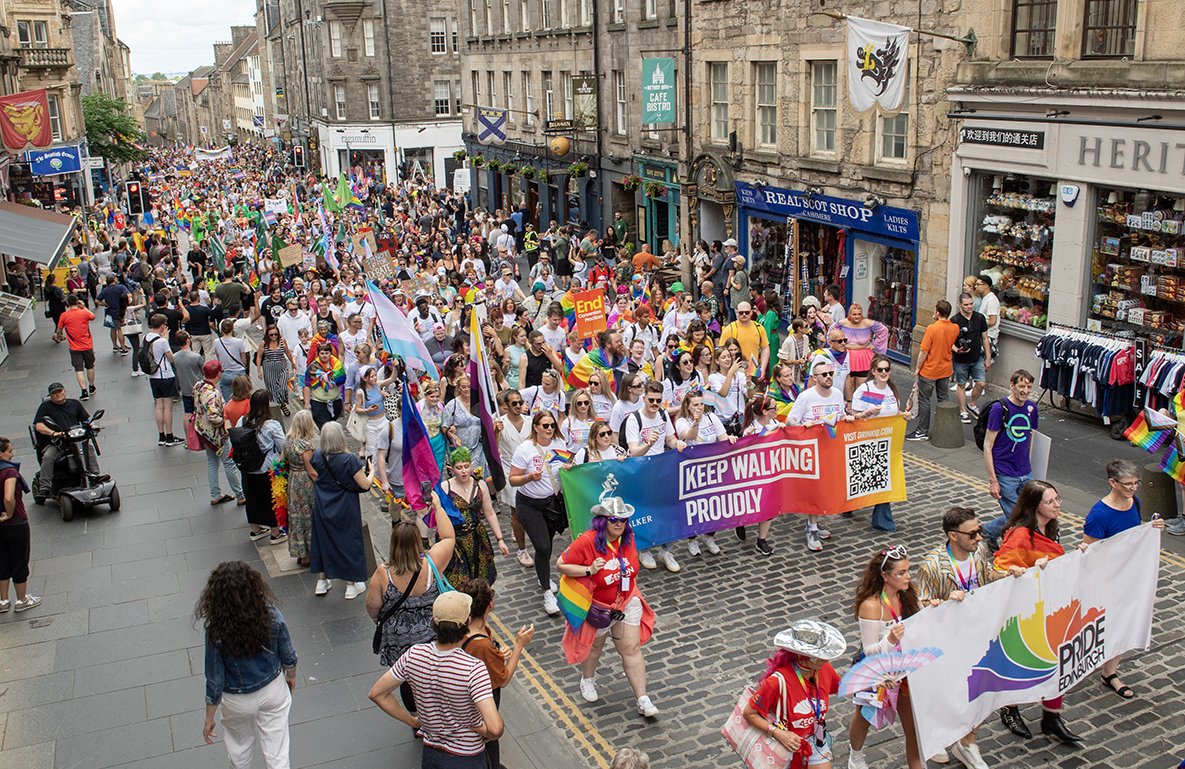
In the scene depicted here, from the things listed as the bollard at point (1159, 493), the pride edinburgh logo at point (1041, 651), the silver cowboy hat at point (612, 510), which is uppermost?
the silver cowboy hat at point (612, 510)

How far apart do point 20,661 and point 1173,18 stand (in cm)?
1419

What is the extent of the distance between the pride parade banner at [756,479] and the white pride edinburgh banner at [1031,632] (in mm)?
3217

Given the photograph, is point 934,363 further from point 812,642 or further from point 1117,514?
point 812,642

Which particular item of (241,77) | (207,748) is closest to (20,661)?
(207,748)

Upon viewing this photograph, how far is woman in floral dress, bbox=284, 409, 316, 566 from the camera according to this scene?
944 cm

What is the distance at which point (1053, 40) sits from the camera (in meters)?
14.3

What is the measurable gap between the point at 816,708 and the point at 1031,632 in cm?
188

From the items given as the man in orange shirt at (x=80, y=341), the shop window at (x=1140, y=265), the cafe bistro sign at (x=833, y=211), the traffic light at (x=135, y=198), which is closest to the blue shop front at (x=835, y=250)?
the cafe bistro sign at (x=833, y=211)

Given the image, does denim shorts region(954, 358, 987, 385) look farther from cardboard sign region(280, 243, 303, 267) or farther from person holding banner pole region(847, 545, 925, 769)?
cardboard sign region(280, 243, 303, 267)

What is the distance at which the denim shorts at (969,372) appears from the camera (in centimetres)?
1352

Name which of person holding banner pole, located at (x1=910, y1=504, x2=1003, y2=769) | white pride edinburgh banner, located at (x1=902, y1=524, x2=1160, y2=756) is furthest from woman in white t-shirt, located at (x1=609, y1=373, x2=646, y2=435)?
white pride edinburgh banner, located at (x1=902, y1=524, x2=1160, y2=756)

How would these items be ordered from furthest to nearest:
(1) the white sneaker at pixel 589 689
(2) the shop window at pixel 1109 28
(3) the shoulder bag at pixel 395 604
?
(2) the shop window at pixel 1109 28, (1) the white sneaker at pixel 589 689, (3) the shoulder bag at pixel 395 604

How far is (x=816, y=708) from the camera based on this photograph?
5.34 meters

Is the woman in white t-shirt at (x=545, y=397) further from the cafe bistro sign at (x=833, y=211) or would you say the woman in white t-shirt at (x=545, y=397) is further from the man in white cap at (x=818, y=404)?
the cafe bistro sign at (x=833, y=211)
